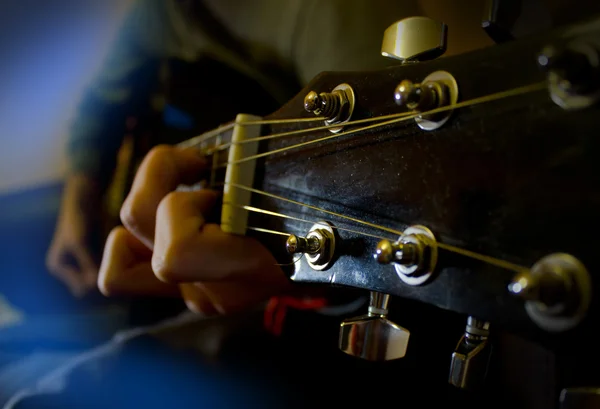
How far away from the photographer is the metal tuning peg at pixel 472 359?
1.22 feet

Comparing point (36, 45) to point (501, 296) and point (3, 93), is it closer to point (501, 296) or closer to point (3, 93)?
point (3, 93)

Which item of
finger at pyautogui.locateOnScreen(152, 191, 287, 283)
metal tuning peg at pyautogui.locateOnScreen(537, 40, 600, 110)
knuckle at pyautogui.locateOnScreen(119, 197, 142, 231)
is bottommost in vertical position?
finger at pyautogui.locateOnScreen(152, 191, 287, 283)

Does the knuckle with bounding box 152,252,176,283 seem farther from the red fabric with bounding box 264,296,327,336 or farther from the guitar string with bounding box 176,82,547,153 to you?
the red fabric with bounding box 264,296,327,336

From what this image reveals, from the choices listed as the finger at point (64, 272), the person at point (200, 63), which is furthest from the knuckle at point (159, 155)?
the finger at point (64, 272)

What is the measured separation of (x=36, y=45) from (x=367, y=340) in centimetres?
140

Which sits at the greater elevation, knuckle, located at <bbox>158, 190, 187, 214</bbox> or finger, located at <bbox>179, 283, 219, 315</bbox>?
knuckle, located at <bbox>158, 190, 187, 214</bbox>

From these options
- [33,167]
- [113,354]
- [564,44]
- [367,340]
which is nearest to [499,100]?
[564,44]

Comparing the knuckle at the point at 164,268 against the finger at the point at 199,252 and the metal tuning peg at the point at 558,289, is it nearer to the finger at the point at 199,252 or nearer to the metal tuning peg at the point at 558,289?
the finger at the point at 199,252

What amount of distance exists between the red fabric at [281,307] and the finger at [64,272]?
641mm

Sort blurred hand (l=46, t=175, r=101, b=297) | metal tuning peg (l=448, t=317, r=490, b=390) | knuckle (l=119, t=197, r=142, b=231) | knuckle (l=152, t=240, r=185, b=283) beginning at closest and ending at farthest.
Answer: metal tuning peg (l=448, t=317, r=490, b=390) < knuckle (l=152, t=240, r=185, b=283) < knuckle (l=119, t=197, r=142, b=231) < blurred hand (l=46, t=175, r=101, b=297)

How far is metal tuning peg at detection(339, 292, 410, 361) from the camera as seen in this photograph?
15.9 inches

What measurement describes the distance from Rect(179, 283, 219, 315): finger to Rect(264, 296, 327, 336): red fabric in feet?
0.39

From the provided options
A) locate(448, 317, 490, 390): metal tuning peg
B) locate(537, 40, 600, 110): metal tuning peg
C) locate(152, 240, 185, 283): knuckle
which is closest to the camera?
locate(537, 40, 600, 110): metal tuning peg

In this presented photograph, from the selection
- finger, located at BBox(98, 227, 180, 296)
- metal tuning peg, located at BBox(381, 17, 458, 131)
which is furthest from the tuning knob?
finger, located at BBox(98, 227, 180, 296)
